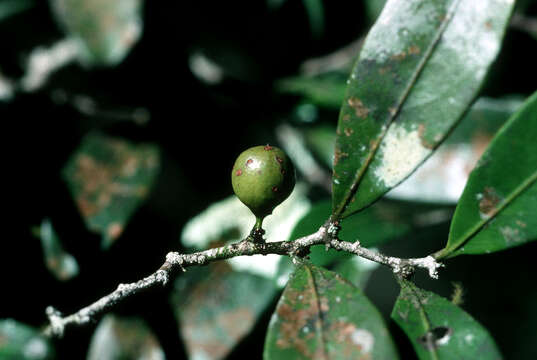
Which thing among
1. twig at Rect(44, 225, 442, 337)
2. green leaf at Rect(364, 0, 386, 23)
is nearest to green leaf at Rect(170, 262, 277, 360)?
twig at Rect(44, 225, 442, 337)

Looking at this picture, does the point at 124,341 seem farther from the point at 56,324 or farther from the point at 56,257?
the point at 56,324

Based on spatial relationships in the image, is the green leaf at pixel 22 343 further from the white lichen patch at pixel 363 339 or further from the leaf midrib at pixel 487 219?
the leaf midrib at pixel 487 219

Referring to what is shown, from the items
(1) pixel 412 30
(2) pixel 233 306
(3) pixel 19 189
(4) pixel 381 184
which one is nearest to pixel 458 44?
(1) pixel 412 30

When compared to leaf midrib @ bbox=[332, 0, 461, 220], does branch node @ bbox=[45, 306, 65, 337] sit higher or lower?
lower

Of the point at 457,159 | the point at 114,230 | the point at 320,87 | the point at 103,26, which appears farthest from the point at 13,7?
the point at 457,159

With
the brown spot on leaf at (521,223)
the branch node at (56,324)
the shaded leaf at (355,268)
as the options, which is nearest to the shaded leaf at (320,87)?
the shaded leaf at (355,268)

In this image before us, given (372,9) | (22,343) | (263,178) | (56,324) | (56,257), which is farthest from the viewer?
(372,9)

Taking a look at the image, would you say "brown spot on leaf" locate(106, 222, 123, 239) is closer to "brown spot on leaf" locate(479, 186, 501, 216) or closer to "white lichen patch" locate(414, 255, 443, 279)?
"white lichen patch" locate(414, 255, 443, 279)
